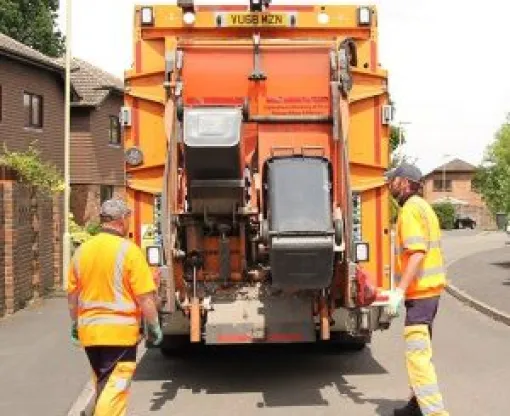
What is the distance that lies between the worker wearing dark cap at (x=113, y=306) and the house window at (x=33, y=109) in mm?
22636

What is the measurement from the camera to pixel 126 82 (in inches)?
323

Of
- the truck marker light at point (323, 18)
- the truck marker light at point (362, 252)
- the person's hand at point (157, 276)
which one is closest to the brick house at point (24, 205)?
the person's hand at point (157, 276)

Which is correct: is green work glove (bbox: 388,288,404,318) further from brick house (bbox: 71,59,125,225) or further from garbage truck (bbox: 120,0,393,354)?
brick house (bbox: 71,59,125,225)

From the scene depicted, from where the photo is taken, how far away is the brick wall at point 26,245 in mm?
12586

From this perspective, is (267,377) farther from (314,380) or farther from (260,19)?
(260,19)

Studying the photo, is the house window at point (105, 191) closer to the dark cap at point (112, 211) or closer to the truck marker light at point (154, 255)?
the truck marker light at point (154, 255)

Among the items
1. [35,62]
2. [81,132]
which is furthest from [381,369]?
[81,132]

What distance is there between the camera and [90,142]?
31.8 m

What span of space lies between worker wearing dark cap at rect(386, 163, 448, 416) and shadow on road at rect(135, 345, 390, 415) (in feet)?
2.74

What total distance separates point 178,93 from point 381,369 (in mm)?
3419

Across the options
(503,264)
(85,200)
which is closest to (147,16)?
(503,264)

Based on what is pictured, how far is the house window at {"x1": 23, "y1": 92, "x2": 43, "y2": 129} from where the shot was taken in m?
27.4

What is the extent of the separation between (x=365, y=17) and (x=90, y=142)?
80.4ft

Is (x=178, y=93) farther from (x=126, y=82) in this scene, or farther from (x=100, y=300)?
(x=100, y=300)
